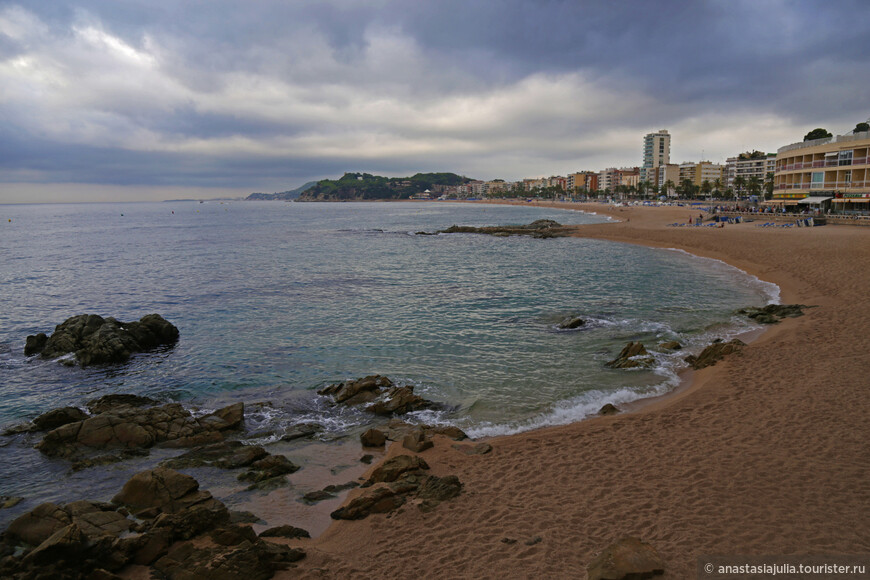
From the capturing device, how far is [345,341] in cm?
1995

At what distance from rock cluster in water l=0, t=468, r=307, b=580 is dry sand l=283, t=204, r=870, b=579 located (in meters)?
0.82

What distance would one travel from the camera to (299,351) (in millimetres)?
18844

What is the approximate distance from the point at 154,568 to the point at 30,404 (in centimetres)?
1119

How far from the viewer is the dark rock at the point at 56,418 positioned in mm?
12562

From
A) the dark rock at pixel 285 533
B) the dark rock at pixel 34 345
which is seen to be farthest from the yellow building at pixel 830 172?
the dark rock at pixel 34 345

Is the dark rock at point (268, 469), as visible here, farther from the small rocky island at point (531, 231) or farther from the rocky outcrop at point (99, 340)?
the small rocky island at point (531, 231)

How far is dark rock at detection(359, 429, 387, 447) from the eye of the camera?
11219mm

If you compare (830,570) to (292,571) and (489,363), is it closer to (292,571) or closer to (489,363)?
(292,571)

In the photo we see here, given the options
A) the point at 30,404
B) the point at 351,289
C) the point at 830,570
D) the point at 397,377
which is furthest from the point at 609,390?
the point at 351,289

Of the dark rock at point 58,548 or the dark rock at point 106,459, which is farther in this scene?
the dark rock at point 106,459

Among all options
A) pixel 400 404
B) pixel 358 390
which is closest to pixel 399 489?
pixel 400 404

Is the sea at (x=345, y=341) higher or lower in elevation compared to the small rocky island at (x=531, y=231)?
lower

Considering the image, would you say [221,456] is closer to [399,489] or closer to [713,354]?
[399,489]

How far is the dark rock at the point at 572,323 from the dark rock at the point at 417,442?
11.2 metres
